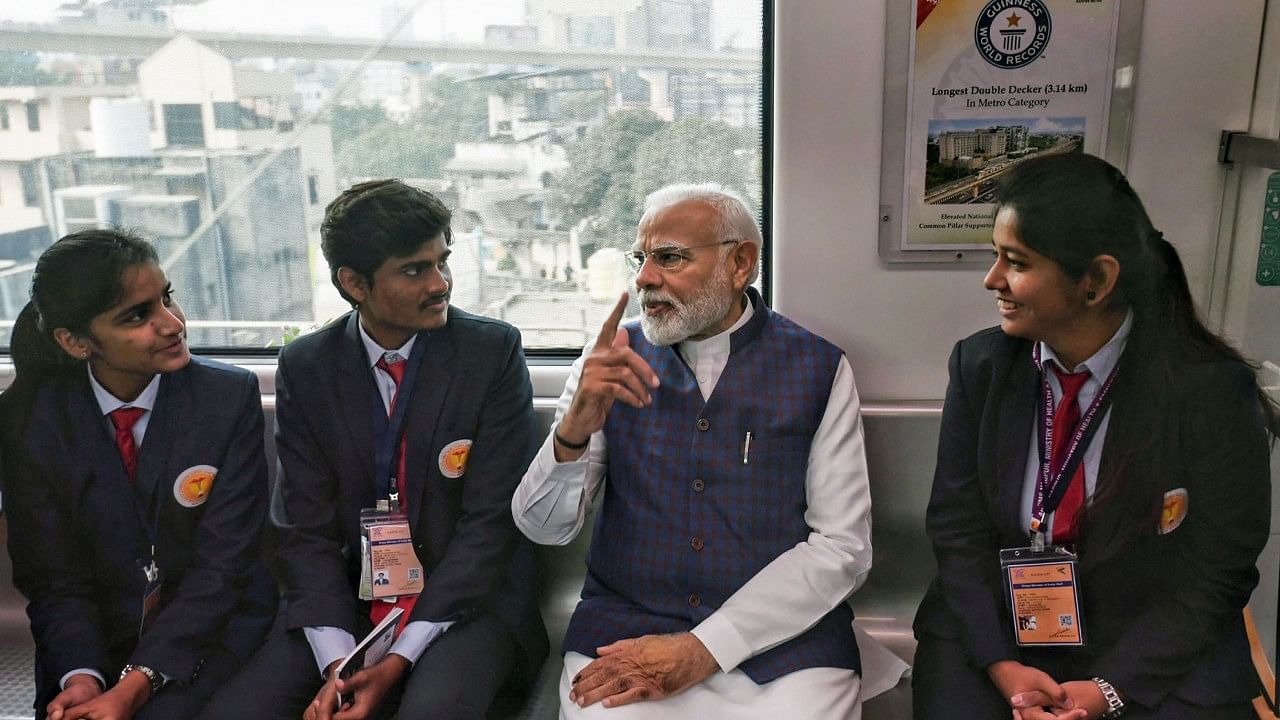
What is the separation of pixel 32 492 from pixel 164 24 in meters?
1.52

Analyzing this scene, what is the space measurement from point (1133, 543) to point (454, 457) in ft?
5.20

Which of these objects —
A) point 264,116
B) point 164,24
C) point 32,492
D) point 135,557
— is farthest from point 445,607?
point 164,24

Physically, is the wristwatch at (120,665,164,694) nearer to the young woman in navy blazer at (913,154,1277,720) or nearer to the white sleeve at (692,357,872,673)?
the white sleeve at (692,357,872,673)

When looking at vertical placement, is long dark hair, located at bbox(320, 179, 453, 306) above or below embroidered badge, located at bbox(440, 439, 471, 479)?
above

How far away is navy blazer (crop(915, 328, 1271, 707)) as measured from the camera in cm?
208

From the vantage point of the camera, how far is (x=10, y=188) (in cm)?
332

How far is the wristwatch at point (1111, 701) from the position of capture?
208 cm

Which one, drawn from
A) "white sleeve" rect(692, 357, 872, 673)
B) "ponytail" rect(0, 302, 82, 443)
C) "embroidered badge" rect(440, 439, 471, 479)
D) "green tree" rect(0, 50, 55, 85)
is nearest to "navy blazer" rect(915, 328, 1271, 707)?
"white sleeve" rect(692, 357, 872, 673)

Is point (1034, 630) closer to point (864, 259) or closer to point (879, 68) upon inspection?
point (864, 259)

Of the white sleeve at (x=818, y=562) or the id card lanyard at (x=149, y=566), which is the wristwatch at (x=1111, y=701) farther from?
the id card lanyard at (x=149, y=566)

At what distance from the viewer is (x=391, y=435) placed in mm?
2486

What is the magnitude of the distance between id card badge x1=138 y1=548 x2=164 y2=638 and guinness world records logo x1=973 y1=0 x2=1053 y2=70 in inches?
98.6

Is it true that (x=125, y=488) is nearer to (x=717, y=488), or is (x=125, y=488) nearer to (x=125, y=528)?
(x=125, y=528)

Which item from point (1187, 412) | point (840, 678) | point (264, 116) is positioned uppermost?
point (264, 116)
